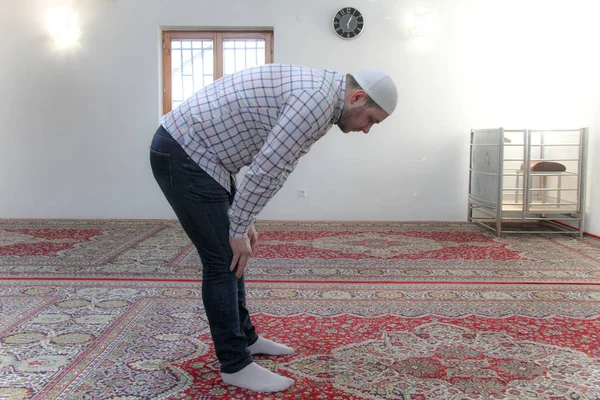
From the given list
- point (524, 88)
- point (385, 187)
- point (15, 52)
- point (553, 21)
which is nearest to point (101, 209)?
point (15, 52)

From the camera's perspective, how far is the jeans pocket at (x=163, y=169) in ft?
5.57

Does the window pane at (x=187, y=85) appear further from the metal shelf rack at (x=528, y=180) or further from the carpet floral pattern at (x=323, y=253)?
the metal shelf rack at (x=528, y=180)

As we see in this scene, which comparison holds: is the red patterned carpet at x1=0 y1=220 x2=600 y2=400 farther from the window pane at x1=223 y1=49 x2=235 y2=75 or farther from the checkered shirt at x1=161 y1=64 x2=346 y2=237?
the window pane at x1=223 y1=49 x2=235 y2=75

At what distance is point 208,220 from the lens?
5.58ft

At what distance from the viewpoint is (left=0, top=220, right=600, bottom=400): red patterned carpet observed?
1.92m

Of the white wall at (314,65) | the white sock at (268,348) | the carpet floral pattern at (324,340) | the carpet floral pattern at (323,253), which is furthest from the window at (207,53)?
the white sock at (268,348)

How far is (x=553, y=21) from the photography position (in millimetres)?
5762

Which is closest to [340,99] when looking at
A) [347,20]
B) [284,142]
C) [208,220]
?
[284,142]

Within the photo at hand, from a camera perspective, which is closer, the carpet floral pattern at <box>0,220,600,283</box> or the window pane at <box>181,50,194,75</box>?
the carpet floral pattern at <box>0,220,600,283</box>

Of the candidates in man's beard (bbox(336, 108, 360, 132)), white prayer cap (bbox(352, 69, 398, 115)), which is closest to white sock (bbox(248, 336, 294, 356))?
man's beard (bbox(336, 108, 360, 132))

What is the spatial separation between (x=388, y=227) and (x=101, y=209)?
3.15m

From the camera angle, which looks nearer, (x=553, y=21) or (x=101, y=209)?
(x=553, y=21)

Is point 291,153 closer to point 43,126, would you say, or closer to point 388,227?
point 388,227

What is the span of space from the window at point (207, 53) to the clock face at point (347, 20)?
730mm
